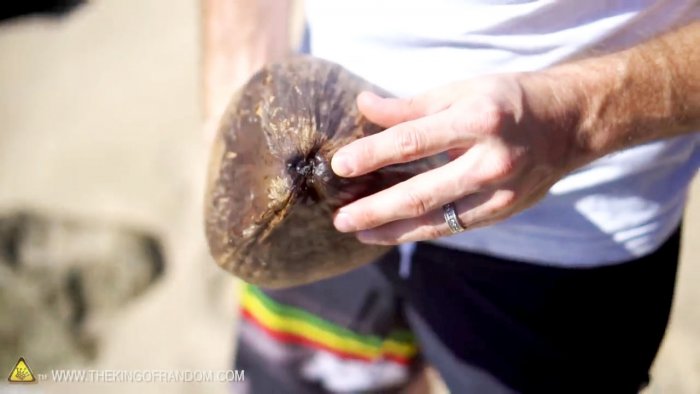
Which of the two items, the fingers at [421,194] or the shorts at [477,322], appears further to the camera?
the shorts at [477,322]

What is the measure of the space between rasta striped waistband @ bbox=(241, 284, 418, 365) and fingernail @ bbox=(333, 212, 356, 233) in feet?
1.84

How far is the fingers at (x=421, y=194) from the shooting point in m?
1.01

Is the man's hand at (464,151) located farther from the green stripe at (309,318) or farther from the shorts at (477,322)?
the green stripe at (309,318)

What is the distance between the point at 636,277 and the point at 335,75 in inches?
27.2

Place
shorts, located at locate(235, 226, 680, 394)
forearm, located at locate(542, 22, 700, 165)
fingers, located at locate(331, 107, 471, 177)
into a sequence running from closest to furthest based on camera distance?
fingers, located at locate(331, 107, 471, 177)
forearm, located at locate(542, 22, 700, 165)
shorts, located at locate(235, 226, 680, 394)

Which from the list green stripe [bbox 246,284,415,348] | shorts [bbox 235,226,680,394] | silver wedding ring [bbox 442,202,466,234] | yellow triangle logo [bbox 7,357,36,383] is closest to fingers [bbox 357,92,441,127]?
silver wedding ring [bbox 442,202,466,234]

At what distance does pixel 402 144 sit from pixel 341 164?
9 centimetres

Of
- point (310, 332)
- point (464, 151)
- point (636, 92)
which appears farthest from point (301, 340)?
point (636, 92)

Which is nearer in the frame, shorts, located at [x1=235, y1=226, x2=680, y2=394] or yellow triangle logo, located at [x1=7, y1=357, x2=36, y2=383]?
shorts, located at [x1=235, y1=226, x2=680, y2=394]

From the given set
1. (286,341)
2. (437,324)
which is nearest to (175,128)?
(286,341)

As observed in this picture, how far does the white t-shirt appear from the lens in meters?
1.16

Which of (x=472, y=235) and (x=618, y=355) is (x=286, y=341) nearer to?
(x=472, y=235)

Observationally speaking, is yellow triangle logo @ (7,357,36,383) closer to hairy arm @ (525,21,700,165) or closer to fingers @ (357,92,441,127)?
fingers @ (357,92,441,127)

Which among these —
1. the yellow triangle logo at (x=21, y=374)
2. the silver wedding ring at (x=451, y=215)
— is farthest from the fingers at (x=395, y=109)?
the yellow triangle logo at (x=21, y=374)
